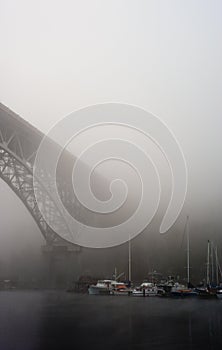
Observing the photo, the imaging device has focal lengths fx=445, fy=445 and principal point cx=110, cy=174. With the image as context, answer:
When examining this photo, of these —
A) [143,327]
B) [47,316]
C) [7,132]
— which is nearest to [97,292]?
[7,132]

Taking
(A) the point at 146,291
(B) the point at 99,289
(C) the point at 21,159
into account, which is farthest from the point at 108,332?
(B) the point at 99,289

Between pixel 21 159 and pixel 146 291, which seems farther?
pixel 146 291

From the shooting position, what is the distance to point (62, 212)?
2203 inches

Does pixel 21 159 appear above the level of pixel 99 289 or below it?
above

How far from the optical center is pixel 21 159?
47.4 metres

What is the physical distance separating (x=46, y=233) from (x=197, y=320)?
31.2m

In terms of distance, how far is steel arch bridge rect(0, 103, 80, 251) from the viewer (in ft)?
148

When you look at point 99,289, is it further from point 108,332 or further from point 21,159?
point 108,332

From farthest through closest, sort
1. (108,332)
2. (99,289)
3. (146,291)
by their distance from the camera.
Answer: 1. (99,289)
2. (146,291)
3. (108,332)

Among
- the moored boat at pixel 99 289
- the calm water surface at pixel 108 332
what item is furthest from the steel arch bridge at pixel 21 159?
the calm water surface at pixel 108 332

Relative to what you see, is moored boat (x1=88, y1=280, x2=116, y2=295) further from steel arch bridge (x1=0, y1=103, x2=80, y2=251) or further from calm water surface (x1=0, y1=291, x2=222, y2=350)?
calm water surface (x1=0, y1=291, x2=222, y2=350)

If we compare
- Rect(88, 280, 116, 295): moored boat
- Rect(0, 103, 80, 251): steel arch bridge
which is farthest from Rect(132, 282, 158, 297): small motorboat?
Rect(0, 103, 80, 251): steel arch bridge

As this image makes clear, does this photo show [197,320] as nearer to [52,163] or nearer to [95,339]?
[95,339]

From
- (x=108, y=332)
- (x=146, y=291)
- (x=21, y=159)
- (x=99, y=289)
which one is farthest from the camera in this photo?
(x=99, y=289)
